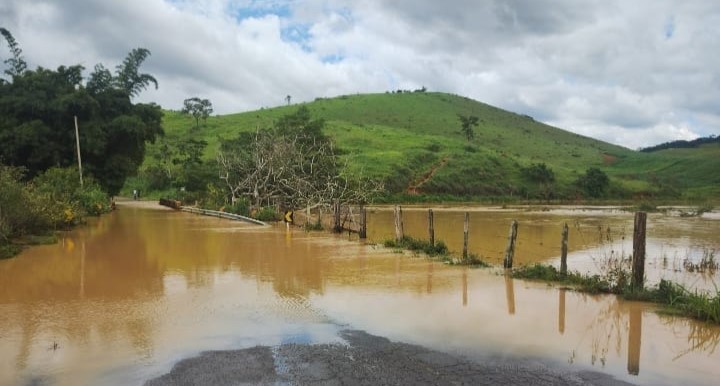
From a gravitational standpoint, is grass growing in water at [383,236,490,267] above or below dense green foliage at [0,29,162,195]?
below

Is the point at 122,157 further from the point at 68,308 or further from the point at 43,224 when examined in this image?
the point at 68,308

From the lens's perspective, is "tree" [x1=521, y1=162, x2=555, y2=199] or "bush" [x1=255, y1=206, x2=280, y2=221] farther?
"tree" [x1=521, y1=162, x2=555, y2=199]

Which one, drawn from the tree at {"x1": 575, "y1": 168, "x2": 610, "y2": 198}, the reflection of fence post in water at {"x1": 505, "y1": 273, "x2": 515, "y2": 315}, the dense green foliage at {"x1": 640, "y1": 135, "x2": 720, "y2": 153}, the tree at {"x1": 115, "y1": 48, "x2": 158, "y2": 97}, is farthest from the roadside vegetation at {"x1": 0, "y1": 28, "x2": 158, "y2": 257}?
the dense green foliage at {"x1": 640, "y1": 135, "x2": 720, "y2": 153}

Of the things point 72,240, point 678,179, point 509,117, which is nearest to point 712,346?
point 72,240

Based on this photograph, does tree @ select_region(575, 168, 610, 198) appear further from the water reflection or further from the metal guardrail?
the metal guardrail

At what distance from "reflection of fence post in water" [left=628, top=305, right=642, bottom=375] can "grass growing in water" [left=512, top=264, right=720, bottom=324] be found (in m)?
0.54

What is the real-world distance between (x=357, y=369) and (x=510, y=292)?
5683 mm

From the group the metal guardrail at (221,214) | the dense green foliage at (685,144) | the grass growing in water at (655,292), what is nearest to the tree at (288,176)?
the metal guardrail at (221,214)

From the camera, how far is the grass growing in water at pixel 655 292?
30.9 ft

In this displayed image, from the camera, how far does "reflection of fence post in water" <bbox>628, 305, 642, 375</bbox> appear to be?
284 inches

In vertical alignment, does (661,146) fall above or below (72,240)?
above

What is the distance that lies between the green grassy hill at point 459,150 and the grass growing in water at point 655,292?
28063 mm

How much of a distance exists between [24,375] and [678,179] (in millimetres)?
79245

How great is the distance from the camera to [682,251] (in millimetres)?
19203
